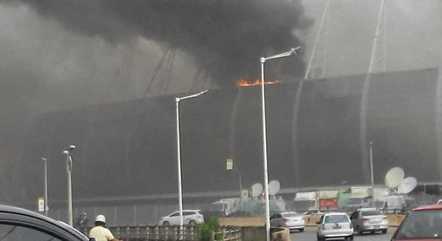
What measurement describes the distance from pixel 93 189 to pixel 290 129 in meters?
23.2

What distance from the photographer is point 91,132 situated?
92.9 metres

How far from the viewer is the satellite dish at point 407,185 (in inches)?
2784

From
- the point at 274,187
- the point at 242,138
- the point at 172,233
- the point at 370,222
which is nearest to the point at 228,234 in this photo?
the point at 172,233

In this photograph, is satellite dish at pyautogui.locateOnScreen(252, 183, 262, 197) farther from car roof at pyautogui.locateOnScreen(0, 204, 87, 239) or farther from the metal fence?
car roof at pyautogui.locateOnScreen(0, 204, 87, 239)

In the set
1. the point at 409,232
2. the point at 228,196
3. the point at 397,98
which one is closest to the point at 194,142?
the point at 228,196

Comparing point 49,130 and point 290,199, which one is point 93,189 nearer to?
point 49,130

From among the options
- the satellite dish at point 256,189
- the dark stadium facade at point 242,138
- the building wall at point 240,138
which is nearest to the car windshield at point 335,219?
the dark stadium facade at point 242,138

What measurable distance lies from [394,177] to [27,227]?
7193 cm

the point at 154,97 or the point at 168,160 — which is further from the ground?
the point at 154,97

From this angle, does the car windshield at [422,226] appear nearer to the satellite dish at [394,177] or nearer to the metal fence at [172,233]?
the metal fence at [172,233]

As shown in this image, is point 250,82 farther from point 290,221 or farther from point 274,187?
point 290,221

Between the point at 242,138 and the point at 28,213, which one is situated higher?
the point at 242,138

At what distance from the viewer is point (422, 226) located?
10.3 meters

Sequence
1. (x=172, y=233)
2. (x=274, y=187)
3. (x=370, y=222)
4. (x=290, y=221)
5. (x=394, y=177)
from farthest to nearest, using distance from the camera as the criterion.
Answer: (x=274, y=187)
(x=394, y=177)
(x=290, y=221)
(x=370, y=222)
(x=172, y=233)
